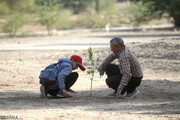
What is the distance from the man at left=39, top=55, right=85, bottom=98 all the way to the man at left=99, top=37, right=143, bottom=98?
0.56 m

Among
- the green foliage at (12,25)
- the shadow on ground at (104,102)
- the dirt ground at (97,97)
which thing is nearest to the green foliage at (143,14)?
the green foliage at (12,25)

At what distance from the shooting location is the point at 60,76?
6805mm

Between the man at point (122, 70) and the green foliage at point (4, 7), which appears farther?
the green foliage at point (4, 7)

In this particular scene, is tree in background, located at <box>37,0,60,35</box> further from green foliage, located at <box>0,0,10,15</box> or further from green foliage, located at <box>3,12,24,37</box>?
green foliage, located at <box>0,0,10,15</box>

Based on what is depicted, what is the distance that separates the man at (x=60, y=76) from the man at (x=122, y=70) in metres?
0.56

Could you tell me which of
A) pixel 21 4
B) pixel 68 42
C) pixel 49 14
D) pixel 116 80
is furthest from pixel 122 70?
pixel 21 4

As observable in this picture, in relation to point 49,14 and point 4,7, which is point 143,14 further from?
point 4,7

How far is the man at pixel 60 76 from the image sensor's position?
683 cm

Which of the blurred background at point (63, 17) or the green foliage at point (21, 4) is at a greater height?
the green foliage at point (21, 4)

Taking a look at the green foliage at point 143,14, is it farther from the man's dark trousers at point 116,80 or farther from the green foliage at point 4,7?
the man's dark trousers at point 116,80

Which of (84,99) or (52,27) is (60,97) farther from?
(52,27)

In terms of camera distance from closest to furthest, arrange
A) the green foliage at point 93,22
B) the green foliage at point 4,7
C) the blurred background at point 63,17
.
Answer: the blurred background at point 63,17, the green foliage at point 93,22, the green foliage at point 4,7

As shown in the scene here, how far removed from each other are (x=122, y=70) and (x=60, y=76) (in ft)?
3.60

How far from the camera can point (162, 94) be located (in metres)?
7.74
